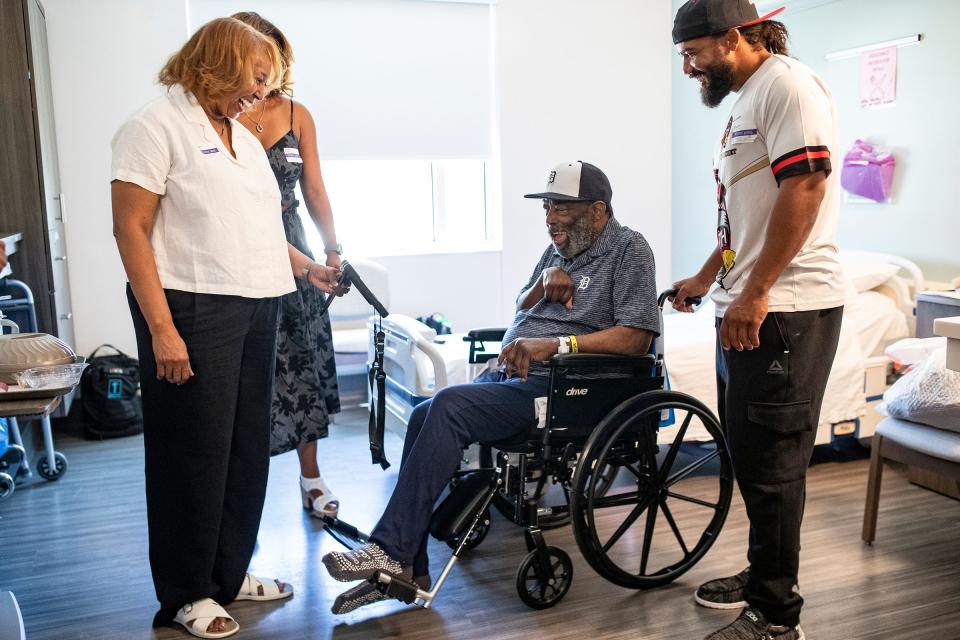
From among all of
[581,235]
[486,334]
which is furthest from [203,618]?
[581,235]

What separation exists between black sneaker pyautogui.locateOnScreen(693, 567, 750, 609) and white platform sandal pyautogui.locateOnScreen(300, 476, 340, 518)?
1.25 m

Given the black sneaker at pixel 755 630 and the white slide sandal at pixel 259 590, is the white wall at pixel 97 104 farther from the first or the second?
the black sneaker at pixel 755 630

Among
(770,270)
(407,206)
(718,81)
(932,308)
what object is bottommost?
(932,308)

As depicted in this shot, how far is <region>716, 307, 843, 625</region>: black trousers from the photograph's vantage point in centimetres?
189

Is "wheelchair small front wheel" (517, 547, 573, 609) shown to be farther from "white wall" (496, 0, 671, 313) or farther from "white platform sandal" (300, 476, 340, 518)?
"white wall" (496, 0, 671, 313)

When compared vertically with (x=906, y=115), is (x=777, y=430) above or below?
below

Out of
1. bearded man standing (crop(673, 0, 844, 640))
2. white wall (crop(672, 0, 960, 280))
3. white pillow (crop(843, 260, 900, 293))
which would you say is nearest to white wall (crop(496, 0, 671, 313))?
white wall (crop(672, 0, 960, 280))

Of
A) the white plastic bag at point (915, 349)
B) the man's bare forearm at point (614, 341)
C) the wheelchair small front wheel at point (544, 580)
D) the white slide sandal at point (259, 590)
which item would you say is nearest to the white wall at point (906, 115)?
the white plastic bag at point (915, 349)

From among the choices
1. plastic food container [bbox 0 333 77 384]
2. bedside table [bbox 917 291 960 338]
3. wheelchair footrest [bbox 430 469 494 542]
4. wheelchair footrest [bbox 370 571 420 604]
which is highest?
plastic food container [bbox 0 333 77 384]

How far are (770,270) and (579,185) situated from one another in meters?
0.83

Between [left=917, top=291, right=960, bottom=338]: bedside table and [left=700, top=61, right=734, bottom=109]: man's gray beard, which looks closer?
[left=700, top=61, right=734, bottom=109]: man's gray beard

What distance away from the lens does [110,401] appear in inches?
162

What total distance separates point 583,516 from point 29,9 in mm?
3086

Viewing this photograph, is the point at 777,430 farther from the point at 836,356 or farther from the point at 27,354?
the point at 836,356
